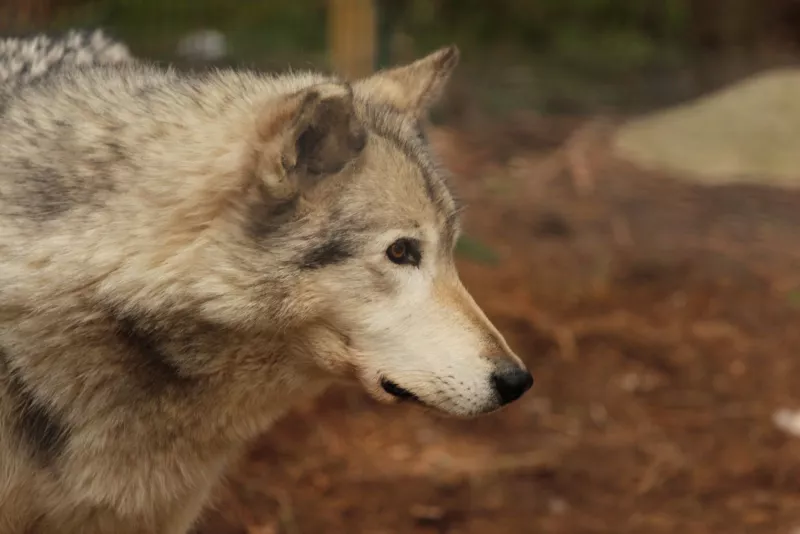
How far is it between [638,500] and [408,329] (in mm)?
2190

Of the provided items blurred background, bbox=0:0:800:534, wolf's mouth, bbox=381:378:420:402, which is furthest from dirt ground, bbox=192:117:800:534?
wolf's mouth, bbox=381:378:420:402

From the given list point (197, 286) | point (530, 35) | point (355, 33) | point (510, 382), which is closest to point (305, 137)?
point (197, 286)

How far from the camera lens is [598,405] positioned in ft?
16.0

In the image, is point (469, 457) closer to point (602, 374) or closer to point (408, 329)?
point (602, 374)

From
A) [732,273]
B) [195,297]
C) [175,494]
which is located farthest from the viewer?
[732,273]

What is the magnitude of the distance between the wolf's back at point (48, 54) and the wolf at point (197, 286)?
0.58 meters

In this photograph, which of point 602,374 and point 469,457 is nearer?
point 469,457

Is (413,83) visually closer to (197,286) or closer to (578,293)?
(197,286)

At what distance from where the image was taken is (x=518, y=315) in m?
5.41

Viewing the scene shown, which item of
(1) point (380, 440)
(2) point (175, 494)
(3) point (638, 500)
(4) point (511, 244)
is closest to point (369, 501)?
(1) point (380, 440)

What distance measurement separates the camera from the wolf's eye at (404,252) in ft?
8.07

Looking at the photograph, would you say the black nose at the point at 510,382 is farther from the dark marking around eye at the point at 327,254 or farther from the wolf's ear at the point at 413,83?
the wolf's ear at the point at 413,83

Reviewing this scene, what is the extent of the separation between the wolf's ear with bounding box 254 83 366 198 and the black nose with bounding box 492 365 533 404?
2.13ft

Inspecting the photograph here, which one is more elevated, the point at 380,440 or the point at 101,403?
the point at 101,403
